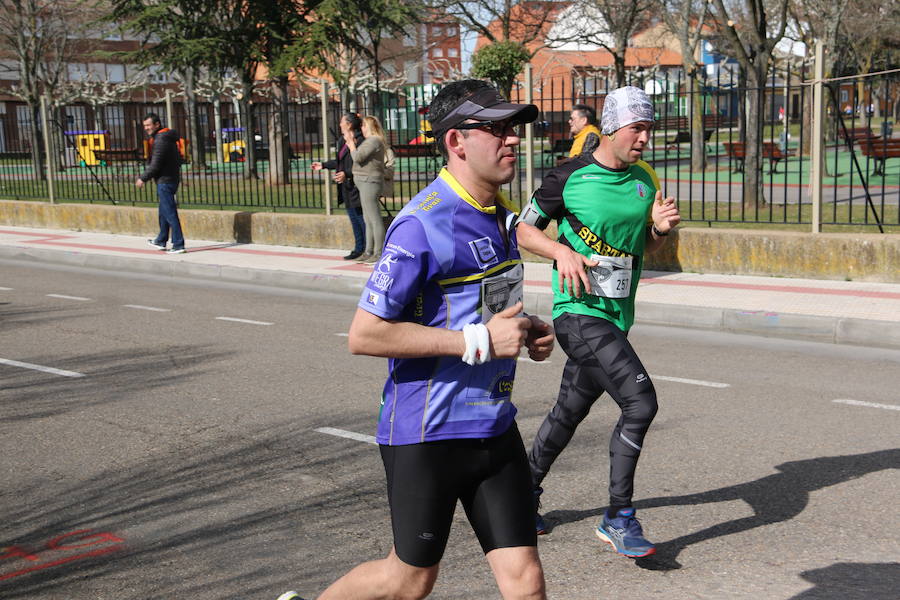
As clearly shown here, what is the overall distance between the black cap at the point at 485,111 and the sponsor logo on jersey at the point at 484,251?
32cm

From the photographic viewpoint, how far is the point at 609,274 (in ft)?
15.3

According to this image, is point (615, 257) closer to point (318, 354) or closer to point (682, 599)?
point (682, 599)

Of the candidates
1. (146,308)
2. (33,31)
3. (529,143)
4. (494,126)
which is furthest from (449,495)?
(33,31)

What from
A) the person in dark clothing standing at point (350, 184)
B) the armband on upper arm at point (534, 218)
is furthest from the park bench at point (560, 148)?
the armband on upper arm at point (534, 218)

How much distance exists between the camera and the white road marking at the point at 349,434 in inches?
249

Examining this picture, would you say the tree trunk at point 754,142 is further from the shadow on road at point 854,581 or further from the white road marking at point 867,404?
the shadow on road at point 854,581

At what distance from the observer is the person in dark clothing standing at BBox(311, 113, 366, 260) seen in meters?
14.0

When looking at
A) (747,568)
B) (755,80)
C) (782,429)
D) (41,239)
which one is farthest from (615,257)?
(41,239)

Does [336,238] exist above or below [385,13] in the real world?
below

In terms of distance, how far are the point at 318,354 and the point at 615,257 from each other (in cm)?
472

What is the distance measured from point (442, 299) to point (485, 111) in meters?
0.51

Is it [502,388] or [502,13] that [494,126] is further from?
[502,13]

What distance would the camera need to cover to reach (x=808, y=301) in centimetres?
1028

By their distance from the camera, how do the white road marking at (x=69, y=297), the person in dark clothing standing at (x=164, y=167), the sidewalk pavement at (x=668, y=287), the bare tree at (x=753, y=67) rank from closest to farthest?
the sidewalk pavement at (x=668, y=287) → the white road marking at (x=69, y=297) → the bare tree at (x=753, y=67) → the person in dark clothing standing at (x=164, y=167)
